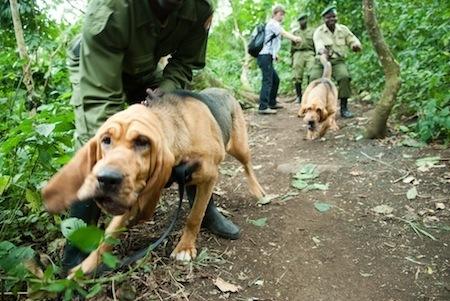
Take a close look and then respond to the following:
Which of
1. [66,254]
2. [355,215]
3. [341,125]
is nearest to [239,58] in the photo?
[341,125]

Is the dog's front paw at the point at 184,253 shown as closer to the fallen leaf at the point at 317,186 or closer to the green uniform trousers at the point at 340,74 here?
the fallen leaf at the point at 317,186

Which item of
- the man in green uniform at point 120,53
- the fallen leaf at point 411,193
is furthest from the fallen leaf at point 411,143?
the man in green uniform at point 120,53

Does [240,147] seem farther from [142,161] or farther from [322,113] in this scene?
[322,113]

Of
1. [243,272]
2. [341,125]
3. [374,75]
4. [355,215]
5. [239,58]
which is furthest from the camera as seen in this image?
[239,58]

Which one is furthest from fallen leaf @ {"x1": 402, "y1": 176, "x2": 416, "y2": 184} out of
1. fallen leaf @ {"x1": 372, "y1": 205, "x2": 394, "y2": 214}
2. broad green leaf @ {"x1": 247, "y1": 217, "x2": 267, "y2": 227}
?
broad green leaf @ {"x1": 247, "y1": 217, "x2": 267, "y2": 227}

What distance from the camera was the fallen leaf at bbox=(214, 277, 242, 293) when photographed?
10.4 feet

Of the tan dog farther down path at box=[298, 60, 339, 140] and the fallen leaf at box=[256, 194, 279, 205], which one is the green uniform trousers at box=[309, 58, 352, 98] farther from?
the fallen leaf at box=[256, 194, 279, 205]

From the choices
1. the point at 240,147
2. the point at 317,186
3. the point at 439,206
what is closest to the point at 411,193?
the point at 439,206

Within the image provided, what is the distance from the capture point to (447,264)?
141 inches

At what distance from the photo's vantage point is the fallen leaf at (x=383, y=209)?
4.55 meters


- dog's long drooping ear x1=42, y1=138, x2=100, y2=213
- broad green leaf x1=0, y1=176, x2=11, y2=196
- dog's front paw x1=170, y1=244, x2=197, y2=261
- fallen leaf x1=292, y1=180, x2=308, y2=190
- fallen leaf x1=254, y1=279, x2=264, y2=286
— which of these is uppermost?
dog's long drooping ear x1=42, y1=138, x2=100, y2=213

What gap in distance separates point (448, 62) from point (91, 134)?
5.93m

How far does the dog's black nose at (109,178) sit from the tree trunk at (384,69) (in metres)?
5.33

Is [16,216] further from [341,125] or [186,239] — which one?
[341,125]
